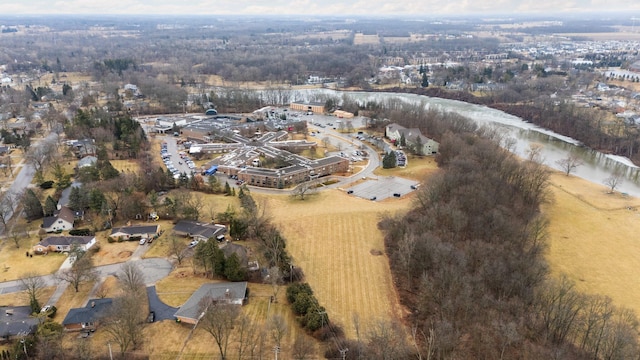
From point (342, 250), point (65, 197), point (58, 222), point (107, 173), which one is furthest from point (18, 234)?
point (342, 250)

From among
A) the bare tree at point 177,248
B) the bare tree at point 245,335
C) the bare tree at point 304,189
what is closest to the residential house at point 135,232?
the bare tree at point 177,248

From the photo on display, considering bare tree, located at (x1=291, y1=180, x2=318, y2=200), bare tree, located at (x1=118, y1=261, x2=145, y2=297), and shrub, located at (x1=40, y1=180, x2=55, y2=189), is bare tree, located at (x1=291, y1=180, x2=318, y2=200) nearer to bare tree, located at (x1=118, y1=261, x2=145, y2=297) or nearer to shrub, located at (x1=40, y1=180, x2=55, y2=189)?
bare tree, located at (x1=118, y1=261, x2=145, y2=297)

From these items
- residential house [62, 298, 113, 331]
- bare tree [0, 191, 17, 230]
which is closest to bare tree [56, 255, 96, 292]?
residential house [62, 298, 113, 331]

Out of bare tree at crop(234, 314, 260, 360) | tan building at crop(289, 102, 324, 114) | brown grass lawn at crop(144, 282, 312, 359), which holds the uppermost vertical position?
tan building at crop(289, 102, 324, 114)

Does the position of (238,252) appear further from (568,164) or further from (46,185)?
(568,164)

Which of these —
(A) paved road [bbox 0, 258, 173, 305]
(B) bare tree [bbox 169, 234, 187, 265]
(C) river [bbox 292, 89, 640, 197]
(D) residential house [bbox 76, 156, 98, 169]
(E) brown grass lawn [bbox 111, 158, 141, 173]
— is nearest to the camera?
(A) paved road [bbox 0, 258, 173, 305]

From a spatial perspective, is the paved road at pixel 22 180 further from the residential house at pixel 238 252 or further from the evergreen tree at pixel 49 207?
the residential house at pixel 238 252
